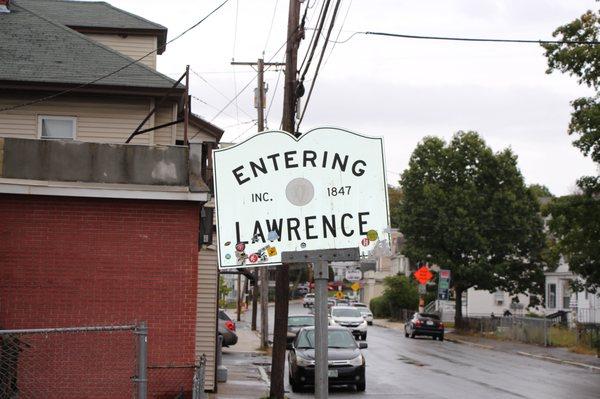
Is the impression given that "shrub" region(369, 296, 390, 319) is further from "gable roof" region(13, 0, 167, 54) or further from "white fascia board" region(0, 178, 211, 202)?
"white fascia board" region(0, 178, 211, 202)

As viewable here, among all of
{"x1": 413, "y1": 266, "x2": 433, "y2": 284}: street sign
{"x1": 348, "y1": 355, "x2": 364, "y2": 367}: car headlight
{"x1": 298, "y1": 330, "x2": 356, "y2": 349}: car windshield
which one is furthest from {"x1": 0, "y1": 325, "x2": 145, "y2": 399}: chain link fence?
{"x1": 413, "y1": 266, "x2": 433, "y2": 284}: street sign

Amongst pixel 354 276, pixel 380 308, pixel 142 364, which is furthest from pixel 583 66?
pixel 380 308

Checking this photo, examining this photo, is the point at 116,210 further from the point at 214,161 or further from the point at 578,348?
the point at 578,348

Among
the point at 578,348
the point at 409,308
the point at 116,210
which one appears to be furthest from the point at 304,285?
the point at 116,210

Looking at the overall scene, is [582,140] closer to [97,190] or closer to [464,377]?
[464,377]

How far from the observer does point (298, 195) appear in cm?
527

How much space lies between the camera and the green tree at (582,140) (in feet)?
95.9

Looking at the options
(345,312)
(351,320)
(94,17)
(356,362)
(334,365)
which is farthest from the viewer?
(345,312)

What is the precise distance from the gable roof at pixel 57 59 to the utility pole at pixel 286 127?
3803mm

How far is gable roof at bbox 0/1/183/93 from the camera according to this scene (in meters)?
19.3

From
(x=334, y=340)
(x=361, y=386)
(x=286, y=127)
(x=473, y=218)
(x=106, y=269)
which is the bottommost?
(x=361, y=386)

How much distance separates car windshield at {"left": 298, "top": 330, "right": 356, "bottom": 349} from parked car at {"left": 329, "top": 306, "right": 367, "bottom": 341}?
1874 cm

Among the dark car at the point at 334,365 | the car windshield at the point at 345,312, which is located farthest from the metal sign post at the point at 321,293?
the car windshield at the point at 345,312

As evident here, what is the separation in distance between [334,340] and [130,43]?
10.0 metres
